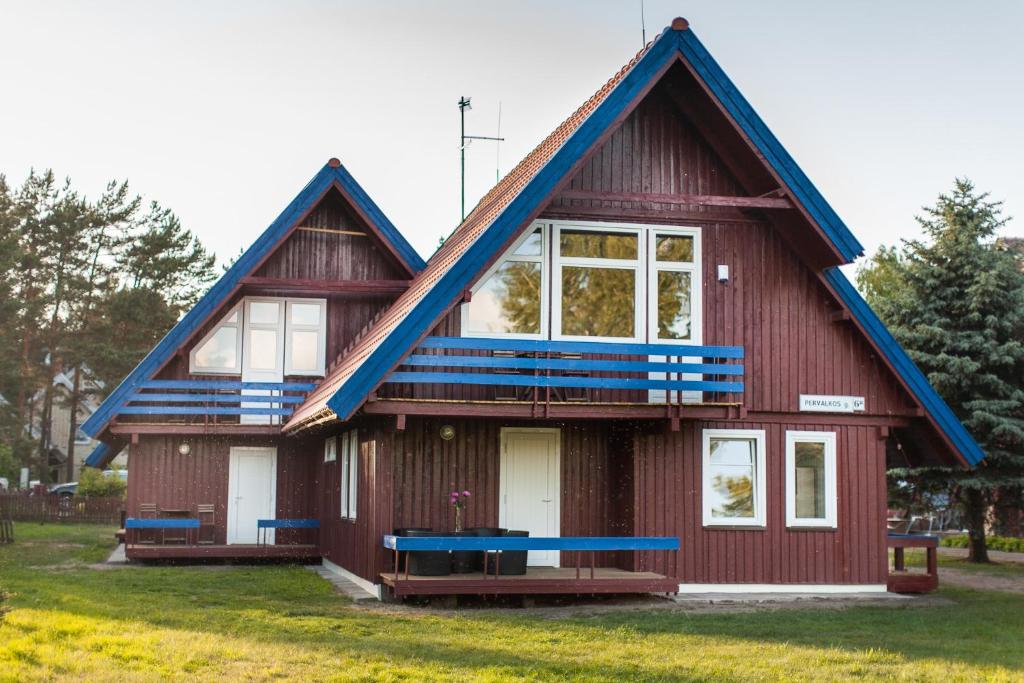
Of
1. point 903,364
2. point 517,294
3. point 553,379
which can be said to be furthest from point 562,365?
point 903,364

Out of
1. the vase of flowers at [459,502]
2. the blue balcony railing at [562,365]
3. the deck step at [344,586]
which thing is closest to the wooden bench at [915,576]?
the blue balcony railing at [562,365]

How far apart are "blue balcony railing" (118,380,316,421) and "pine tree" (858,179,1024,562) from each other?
12035mm

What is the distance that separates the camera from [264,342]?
24.8 meters

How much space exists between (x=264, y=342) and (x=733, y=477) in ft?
34.7

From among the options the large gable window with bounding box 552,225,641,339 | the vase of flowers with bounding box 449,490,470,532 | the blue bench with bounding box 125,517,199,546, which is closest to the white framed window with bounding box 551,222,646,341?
the large gable window with bounding box 552,225,641,339

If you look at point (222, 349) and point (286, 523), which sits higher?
point (222, 349)

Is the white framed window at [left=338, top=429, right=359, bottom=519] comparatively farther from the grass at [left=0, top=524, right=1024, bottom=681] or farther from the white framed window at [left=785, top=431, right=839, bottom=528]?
the white framed window at [left=785, top=431, right=839, bottom=528]

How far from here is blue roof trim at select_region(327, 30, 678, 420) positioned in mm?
15727

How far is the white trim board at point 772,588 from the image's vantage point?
1769 cm

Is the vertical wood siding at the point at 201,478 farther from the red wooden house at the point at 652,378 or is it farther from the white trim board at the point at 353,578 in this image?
the red wooden house at the point at 652,378

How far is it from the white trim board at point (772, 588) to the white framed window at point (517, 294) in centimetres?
412

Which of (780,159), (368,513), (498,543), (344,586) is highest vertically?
(780,159)

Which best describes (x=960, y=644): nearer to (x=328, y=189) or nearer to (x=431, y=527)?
(x=431, y=527)

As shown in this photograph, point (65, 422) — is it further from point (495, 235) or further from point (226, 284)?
point (495, 235)
